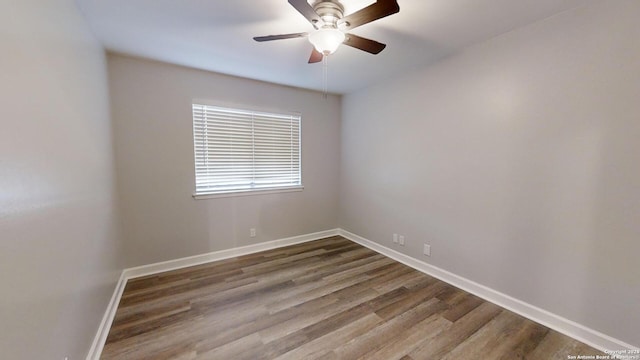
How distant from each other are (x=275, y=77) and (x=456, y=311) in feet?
10.7

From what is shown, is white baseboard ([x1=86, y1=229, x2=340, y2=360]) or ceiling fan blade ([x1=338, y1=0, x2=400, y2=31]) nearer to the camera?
ceiling fan blade ([x1=338, y1=0, x2=400, y2=31])

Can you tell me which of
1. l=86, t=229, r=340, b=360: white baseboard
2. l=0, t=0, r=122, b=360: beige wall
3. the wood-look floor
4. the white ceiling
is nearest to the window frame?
the white ceiling

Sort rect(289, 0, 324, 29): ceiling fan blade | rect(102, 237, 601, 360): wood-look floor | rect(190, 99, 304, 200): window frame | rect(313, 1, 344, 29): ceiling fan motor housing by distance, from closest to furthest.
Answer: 1. rect(289, 0, 324, 29): ceiling fan blade
2. rect(313, 1, 344, 29): ceiling fan motor housing
3. rect(102, 237, 601, 360): wood-look floor
4. rect(190, 99, 304, 200): window frame

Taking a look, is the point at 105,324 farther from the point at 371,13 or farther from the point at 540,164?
the point at 540,164

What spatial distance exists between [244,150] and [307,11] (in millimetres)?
2238

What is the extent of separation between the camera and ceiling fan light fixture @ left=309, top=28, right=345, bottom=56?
1.66m

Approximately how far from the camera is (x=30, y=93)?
3.48ft

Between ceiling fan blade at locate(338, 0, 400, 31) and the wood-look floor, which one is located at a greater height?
ceiling fan blade at locate(338, 0, 400, 31)

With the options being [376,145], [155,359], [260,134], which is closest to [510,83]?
[376,145]

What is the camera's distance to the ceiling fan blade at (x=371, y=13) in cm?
138

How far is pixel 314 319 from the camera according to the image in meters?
2.09

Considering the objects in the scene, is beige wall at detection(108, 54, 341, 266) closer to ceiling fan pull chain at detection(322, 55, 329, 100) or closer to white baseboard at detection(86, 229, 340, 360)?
white baseboard at detection(86, 229, 340, 360)

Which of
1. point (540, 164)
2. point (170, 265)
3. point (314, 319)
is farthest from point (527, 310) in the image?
point (170, 265)

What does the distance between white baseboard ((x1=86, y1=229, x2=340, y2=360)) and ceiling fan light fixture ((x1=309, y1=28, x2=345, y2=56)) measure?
252 centimetres
